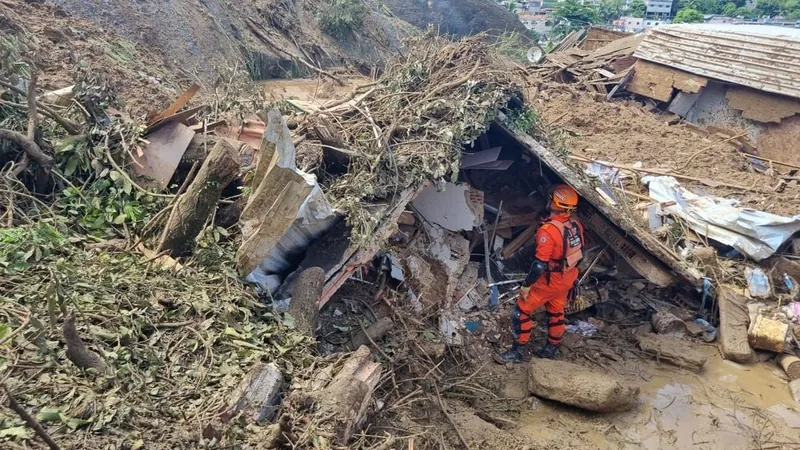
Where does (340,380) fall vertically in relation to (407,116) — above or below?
below

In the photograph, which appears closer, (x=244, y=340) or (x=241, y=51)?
(x=244, y=340)

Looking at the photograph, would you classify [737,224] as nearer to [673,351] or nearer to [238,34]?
[673,351]

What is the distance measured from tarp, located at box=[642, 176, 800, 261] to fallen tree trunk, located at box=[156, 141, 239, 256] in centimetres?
657

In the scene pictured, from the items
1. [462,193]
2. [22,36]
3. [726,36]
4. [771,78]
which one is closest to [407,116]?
[462,193]

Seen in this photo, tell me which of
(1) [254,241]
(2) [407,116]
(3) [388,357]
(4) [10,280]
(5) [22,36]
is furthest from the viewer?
(5) [22,36]

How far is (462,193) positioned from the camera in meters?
6.32

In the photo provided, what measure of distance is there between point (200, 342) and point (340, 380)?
2.79 feet

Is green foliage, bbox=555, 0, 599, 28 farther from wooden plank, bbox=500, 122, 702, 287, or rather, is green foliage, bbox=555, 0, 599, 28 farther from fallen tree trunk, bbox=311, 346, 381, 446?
fallen tree trunk, bbox=311, 346, 381, 446

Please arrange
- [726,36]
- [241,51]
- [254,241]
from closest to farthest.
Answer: [254,241] < [241,51] < [726,36]

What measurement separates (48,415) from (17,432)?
0.54 feet

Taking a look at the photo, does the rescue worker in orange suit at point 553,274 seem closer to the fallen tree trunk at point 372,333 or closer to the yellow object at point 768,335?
the fallen tree trunk at point 372,333

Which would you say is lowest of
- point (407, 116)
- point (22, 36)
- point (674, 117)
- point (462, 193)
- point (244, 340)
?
point (674, 117)

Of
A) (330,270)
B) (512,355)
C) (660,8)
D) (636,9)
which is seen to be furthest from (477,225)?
(660,8)

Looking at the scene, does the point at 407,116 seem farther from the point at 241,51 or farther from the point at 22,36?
the point at 241,51
